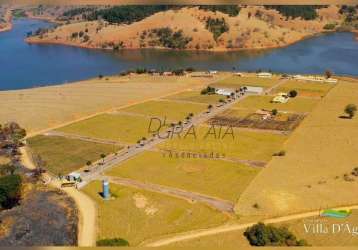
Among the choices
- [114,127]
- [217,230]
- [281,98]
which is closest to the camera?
[217,230]

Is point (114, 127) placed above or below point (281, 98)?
below

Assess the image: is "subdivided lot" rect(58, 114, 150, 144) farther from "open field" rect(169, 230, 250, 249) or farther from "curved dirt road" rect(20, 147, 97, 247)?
"open field" rect(169, 230, 250, 249)

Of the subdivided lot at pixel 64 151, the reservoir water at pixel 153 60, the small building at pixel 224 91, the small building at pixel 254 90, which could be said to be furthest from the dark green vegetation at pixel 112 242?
the reservoir water at pixel 153 60

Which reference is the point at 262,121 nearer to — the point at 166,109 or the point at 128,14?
the point at 166,109

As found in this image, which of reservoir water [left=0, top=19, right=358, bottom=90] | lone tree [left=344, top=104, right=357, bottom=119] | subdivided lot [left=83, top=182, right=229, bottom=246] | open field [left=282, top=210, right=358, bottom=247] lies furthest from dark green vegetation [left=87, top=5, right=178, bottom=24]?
open field [left=282, top=210, right=358, bottom=247]

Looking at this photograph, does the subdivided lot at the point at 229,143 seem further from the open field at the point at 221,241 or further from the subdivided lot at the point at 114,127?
the open field at the point at 221,241

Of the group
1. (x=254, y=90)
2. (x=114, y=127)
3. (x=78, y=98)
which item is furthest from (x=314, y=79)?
(x=114, y=127)
